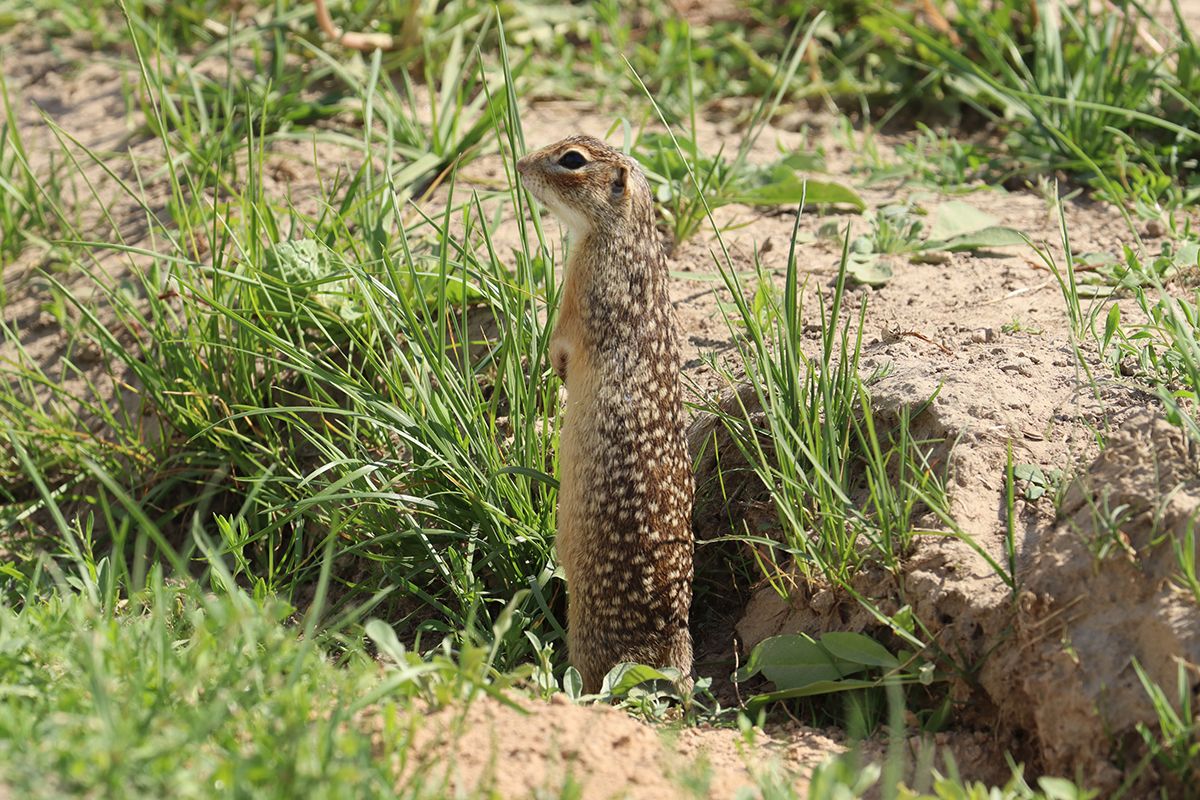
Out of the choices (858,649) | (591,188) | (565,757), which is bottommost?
Result: (858,649)

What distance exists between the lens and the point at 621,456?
3.22 meters

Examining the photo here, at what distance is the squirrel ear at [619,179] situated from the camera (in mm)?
3586

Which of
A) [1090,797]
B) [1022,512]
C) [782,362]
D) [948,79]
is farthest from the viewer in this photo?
[948,79]

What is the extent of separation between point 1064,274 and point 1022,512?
1720 mm

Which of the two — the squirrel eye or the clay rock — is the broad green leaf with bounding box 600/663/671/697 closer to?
the clay rock

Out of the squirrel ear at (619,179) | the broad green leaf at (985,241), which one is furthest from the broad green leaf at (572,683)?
the broad green leaf at (985,241)

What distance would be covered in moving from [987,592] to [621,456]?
122 centimetres

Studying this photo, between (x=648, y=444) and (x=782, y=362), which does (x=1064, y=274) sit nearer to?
(x=782, y=362)

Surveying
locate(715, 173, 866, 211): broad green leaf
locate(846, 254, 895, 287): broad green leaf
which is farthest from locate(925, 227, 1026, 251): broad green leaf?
locate(715, 173, 866, 211): broad green leaf

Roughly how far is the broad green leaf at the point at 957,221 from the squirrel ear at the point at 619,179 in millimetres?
1793

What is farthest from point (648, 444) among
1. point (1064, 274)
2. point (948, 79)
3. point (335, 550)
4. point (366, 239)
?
point (948, 79)

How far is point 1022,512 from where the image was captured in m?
3.00

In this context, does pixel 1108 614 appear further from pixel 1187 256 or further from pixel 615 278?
pixel 1187 256

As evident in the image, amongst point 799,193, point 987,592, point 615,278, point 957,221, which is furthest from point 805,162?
point 987,592
